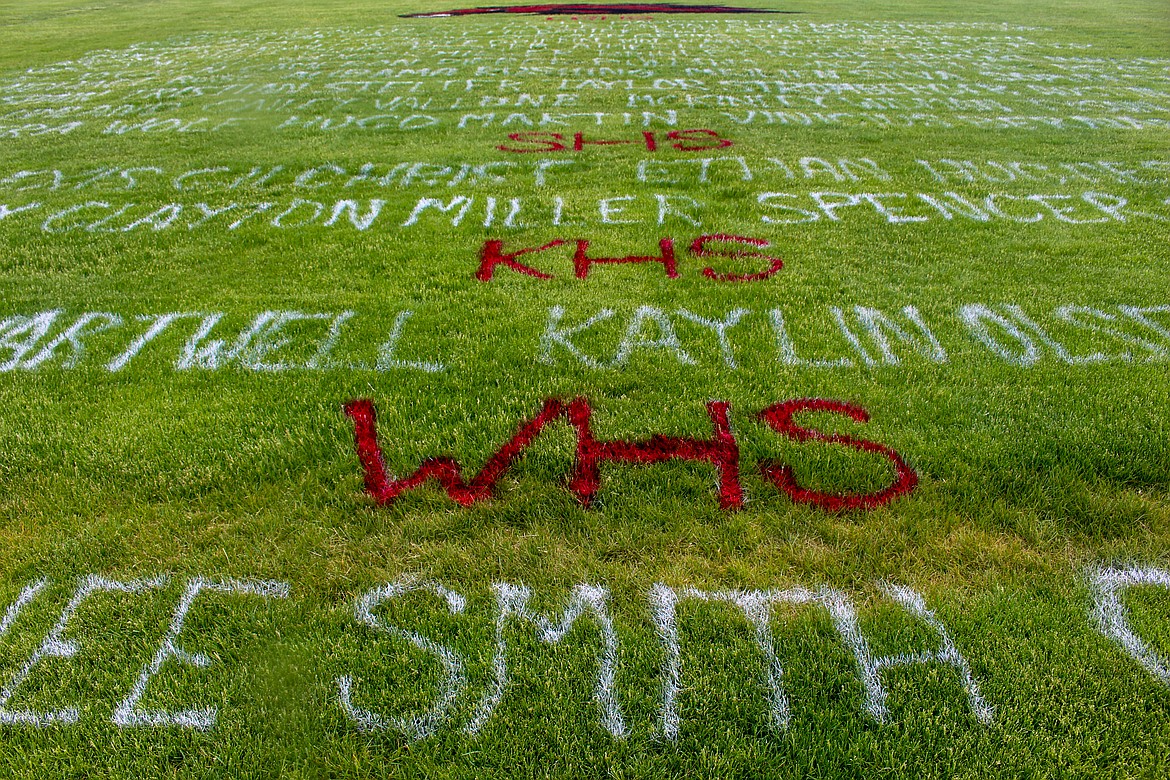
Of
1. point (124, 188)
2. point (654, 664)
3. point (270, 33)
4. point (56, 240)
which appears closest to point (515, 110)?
point (124, 188)

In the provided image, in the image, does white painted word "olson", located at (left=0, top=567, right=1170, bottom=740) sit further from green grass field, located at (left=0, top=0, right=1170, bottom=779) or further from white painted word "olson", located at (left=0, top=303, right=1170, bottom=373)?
white painted word "olson", located at (left=0, top=303, right=1170, bottom=373)

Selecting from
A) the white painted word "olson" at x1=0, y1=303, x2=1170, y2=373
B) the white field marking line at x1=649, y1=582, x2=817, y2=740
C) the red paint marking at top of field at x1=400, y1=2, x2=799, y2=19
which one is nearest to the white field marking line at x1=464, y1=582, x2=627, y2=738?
the white field marking line at x1=649, y1=582, x2=817, y2=740

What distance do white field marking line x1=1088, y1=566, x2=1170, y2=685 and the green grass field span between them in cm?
1

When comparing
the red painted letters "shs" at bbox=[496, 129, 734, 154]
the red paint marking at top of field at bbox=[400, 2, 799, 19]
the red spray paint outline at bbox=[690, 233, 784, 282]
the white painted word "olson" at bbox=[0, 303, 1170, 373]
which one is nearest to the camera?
the white painted word "olson" at bbox=[0, 303, 1170, 373]

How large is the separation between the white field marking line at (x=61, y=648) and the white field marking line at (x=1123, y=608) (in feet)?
10.5

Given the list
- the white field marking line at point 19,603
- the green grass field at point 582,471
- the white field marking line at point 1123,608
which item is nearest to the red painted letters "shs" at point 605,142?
the green grass field at point 582,471

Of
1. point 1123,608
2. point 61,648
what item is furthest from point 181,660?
point 1123,608

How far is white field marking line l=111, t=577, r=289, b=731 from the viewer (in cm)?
201

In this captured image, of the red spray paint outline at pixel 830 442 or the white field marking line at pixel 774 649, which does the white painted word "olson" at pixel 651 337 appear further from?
the white field marking line at pixel 774 649

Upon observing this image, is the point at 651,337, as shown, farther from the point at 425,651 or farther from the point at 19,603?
the point at 19,603

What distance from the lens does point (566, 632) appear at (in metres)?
2.24

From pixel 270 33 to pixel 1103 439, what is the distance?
19108mm

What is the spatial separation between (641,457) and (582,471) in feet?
0.86

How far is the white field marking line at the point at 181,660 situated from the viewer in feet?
6.59
